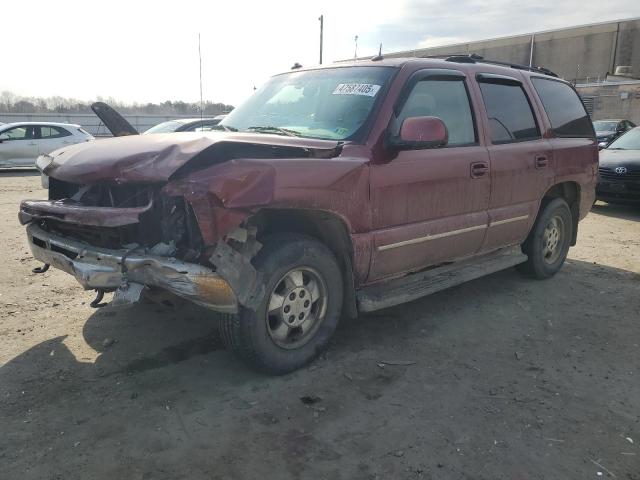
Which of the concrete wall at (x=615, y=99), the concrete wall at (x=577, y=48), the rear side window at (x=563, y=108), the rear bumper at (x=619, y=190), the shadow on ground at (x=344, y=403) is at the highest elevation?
the concrete wall at (x=577, y=48)

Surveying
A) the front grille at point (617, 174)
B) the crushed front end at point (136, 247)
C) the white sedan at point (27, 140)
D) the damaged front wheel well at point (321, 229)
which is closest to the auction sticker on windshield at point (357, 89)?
the damaged front wheel well at point (321, 229)

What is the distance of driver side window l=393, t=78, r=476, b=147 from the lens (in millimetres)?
3975

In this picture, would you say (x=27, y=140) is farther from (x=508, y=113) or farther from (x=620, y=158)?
(x=620, y=158)

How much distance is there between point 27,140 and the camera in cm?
1548

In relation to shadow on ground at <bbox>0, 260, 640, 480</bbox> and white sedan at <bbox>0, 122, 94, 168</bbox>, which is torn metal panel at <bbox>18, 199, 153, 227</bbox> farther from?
white sedan at <bbox>0, 122, 94, 168</bbox>

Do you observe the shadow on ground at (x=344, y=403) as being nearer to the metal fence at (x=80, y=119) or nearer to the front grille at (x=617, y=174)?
the front grille at (x=617, y=174)

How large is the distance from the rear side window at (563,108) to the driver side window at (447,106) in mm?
1381

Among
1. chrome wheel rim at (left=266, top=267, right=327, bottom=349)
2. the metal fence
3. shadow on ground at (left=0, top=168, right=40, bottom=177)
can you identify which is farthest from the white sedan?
the metal fence

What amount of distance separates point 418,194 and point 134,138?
2.02 meters

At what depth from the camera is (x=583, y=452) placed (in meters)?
2.71

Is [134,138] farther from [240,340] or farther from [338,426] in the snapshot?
[338,426]

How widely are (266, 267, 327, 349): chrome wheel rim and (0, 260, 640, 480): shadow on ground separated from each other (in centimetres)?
26

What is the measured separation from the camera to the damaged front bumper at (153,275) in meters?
2.87

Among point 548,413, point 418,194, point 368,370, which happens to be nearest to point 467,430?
point 548,413
